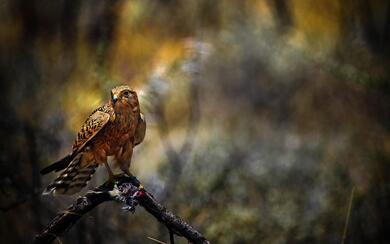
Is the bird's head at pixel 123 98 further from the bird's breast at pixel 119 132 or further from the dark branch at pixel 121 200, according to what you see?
the dark branch at pixel 121 200

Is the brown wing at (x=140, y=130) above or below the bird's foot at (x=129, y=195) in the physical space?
above

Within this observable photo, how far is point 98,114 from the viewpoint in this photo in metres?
Answer: 2.16

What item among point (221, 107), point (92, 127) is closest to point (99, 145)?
point (92, 127)

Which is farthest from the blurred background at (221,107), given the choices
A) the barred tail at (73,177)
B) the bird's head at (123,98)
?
the bird's head at (123,98)

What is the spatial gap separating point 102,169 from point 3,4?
1.58 meters

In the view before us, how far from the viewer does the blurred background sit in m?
4.57

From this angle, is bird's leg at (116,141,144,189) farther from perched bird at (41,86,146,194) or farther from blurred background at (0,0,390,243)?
blurred background at (0,0,390,243)

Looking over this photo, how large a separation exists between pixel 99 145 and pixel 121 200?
18 cm

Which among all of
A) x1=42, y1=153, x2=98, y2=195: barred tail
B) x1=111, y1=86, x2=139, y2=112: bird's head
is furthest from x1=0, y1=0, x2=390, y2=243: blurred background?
x1=111, y1=86, x2=139, y2=112: bird's head

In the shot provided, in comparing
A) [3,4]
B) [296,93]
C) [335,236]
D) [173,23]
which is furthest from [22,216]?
[296,93]

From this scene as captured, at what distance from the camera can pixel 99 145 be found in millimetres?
2143

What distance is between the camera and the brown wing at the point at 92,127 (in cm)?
212

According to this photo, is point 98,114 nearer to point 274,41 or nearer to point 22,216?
→ point 22,216

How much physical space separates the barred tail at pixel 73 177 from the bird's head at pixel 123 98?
208 millimetres
